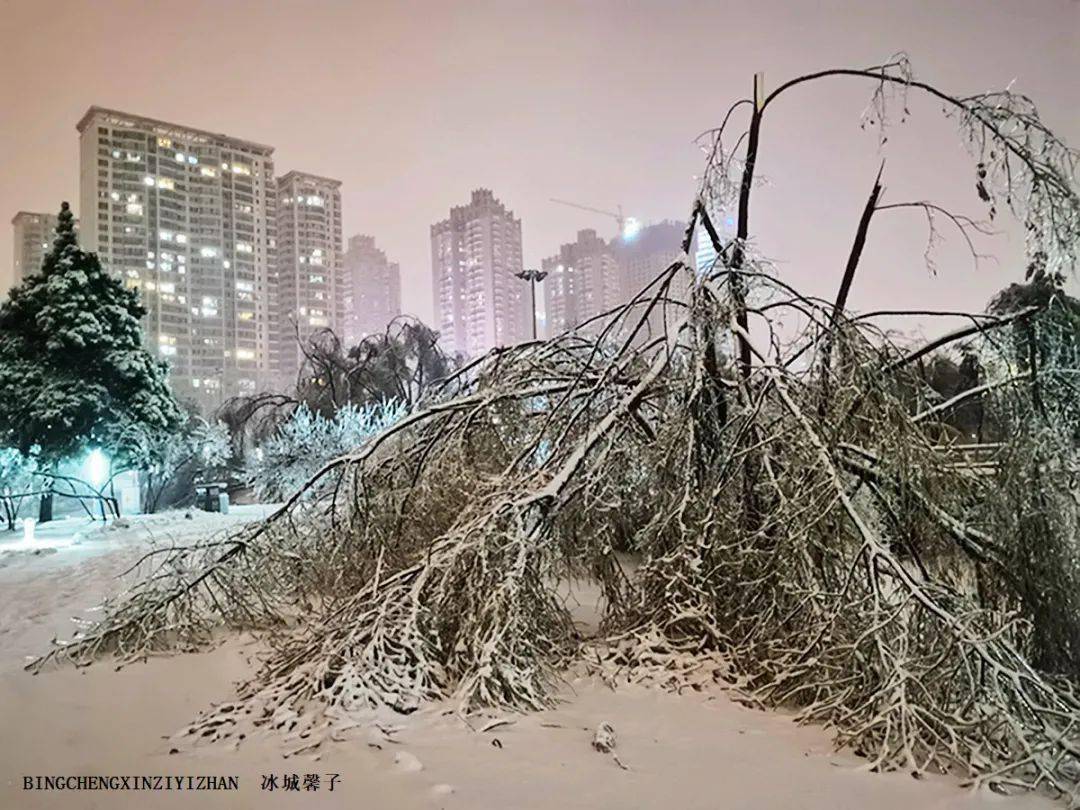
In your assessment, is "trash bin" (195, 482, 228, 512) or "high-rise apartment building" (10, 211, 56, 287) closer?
"high-rise apartment building" (10, 211, 56, 287)

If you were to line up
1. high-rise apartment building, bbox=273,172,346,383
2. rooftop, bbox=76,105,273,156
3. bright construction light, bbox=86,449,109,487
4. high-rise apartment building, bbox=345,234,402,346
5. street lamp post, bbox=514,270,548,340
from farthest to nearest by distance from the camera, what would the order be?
street lamp post, bbox=514,270,548,340, high-rise apartment building, bbox=345,234,402,346, high-rise apartment building, bbox=273,172,346,383, bright construction light, bbox=86,449,109,487, rooftop, bbox=76,105,273,156

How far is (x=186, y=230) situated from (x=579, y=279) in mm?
2305

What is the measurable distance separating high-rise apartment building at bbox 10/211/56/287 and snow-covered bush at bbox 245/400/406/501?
333cm

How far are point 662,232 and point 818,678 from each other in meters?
2.59

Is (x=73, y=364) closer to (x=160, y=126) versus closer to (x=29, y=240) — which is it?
(x=29, y=240)

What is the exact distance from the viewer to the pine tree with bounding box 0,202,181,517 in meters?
2.76

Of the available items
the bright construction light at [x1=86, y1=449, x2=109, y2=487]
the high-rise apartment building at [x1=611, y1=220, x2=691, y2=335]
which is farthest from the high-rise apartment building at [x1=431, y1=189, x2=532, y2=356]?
the bright construction light at [x1=86, y1=449, x2=109, y2=487]

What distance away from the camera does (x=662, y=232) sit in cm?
391

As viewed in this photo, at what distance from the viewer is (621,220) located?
4031mm

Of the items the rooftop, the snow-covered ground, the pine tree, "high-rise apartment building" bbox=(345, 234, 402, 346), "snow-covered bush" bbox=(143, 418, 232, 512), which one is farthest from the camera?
"high-rise apartment building" bbox=(345, 234, 402, 346)

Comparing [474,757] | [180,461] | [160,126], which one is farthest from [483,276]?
[474,757]

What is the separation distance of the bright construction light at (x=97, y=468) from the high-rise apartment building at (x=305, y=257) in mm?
918

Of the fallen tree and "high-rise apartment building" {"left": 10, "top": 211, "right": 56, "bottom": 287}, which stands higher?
"high-rise apartment building" {"left": 10, "top": 211, "right": 56, "bottom": 287}

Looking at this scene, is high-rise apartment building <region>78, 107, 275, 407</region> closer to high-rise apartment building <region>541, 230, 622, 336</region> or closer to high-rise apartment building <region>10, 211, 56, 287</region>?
high-rise apartment building <region>10, 211, 56, 287</region>
